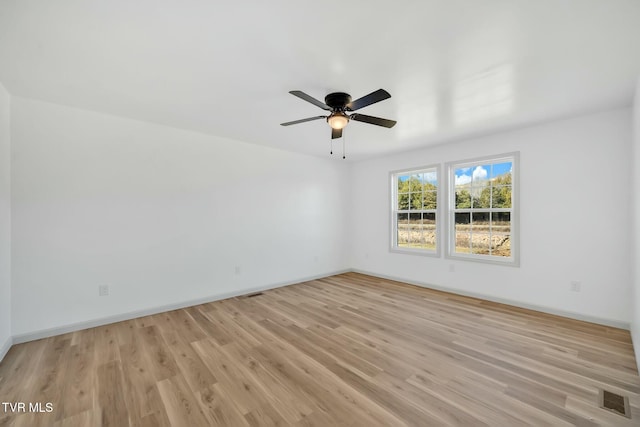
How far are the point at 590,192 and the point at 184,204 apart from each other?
535 centimetres

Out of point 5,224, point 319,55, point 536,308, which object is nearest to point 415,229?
point 536,308

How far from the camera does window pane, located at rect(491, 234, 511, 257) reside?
401 centimetres

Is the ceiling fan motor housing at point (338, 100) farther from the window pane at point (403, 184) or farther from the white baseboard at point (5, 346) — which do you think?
the white baseboard at point (5, 346)

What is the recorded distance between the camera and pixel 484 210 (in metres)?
4.23

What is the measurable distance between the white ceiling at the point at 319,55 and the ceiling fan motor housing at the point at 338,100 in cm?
8

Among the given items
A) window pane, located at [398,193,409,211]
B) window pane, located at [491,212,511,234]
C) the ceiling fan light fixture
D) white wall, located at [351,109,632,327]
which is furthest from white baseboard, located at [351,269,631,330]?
the ceiling fan light fixture

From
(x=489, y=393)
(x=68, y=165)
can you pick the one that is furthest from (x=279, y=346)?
(x=68, y=165)

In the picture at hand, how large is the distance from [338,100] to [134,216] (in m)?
2.99

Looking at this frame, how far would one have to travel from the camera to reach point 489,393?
198cm

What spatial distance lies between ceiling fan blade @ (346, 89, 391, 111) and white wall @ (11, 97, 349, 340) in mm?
2654

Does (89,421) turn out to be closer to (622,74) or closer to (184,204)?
(184,204)

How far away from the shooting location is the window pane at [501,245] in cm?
401

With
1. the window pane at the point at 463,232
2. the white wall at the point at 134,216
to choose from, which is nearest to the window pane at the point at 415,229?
the window pane at the point at 463,232

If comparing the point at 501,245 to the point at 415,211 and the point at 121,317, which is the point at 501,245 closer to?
the point at 415,211
